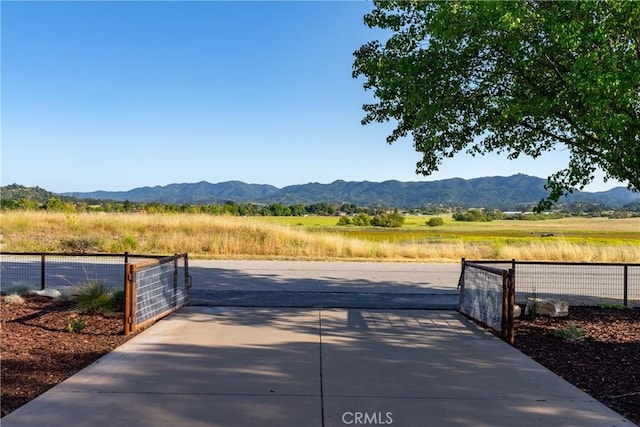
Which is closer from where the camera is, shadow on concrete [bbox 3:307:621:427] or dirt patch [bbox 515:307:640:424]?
shadow on concrete [bbox 3:307:621:427]

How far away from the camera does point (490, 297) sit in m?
8.14

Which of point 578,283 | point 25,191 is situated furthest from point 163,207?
point 25,191

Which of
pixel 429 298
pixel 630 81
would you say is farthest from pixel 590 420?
pixel 429 298

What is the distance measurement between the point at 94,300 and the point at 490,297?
21.9 ft

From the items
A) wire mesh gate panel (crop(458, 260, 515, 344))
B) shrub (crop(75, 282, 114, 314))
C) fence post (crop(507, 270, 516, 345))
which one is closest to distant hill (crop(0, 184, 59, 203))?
shrub (crop(75, 282, 114, 314))

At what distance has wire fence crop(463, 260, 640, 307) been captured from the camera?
10719mm

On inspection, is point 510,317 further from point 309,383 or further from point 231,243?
point 231,243

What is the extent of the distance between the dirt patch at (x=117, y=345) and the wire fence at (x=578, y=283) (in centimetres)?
143

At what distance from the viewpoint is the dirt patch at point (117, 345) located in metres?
5.13

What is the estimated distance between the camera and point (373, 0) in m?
9.45

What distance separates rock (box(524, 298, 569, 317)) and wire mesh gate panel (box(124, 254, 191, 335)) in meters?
6.37

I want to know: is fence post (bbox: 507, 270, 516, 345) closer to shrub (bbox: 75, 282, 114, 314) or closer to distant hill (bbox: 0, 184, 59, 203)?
shrub (bbox: 75, 282, 114, 314)

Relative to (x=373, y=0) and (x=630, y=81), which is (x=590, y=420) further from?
(x=373, y=0)

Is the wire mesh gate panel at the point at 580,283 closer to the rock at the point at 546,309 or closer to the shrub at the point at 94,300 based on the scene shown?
the rock at the point at 546,309
